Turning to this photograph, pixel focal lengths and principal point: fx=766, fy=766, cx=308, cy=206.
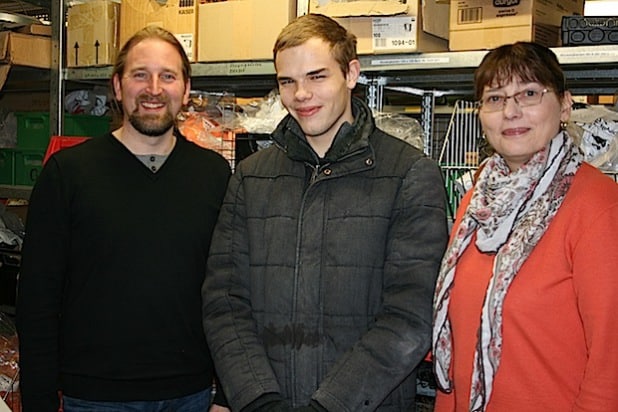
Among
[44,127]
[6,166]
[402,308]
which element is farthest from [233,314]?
[6,166]

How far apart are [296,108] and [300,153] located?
0.40 ft

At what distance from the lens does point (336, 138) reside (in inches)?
76.5

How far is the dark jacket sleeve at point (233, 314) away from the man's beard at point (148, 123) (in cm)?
29

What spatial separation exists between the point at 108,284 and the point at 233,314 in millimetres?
389

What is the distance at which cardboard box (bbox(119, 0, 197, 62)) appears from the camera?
284 centimetres

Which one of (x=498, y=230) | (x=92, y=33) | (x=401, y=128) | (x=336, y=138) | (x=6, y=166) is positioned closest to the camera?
(x=498, y=230)

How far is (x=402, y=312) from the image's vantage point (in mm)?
1828

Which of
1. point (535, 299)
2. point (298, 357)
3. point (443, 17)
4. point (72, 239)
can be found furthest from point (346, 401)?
point (443, 17)

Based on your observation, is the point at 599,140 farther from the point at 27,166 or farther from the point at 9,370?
the point at 27,166

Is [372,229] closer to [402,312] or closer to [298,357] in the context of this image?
[402,312]

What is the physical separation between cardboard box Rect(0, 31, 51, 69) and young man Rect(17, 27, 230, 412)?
46.3 inches

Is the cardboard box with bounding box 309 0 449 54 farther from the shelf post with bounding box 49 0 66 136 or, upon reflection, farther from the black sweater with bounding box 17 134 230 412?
the shelf post with bounding box 49 0 66 136

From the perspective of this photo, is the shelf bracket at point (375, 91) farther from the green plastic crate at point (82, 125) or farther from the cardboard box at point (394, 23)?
the green plastic crate at point (82, 125)

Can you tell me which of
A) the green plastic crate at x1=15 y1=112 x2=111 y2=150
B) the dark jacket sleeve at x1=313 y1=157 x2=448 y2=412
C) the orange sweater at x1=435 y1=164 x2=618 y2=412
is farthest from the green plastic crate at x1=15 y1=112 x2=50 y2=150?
the orange sweater at x1=435 y1=164 x2=618 y2=412
